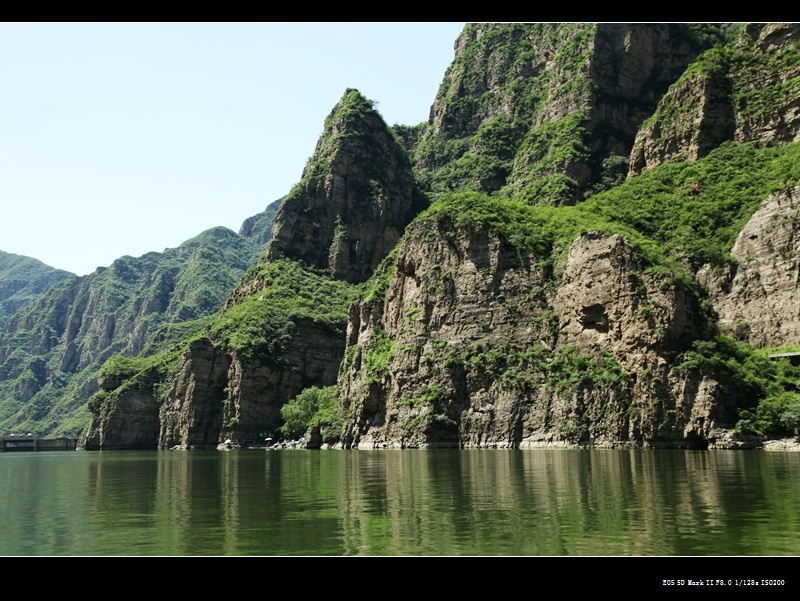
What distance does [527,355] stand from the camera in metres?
102

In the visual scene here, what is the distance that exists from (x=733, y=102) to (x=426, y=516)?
433 ft

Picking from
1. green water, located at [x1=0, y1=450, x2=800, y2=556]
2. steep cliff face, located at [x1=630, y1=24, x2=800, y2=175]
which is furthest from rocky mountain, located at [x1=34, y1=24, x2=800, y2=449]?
green water, located at [x1=0, y1=450, x2=800, y2=556]

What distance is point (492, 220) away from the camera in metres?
117

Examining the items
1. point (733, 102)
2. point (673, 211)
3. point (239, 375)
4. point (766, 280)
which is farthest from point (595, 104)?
point (239, 375)

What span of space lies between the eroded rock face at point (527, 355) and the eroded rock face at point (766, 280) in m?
11.9

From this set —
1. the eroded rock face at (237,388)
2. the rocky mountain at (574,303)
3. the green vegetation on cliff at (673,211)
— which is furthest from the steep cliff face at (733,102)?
the eroded rock face at (237,388)

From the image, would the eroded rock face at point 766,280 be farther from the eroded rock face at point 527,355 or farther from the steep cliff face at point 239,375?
the steep cliff face at point 239,375

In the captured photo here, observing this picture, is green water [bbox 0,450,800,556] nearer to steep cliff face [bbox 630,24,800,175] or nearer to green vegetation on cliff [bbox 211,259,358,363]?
steep cliff face [bbox 630,24,800,175]

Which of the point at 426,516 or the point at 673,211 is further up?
the point at 673,211

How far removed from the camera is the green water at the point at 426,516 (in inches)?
723

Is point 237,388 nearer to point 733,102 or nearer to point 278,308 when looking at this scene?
point 278,308
